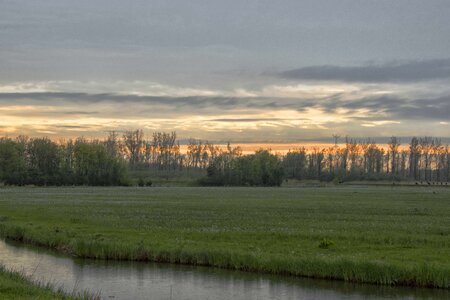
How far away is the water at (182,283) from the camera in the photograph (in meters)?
24.8

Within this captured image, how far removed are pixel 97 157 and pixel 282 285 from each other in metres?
173

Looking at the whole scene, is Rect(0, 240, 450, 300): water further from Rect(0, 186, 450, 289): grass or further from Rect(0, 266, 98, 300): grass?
Rect(0, 266, 98, 300): grass

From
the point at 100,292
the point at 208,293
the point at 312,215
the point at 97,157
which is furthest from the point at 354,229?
the point at 97,157

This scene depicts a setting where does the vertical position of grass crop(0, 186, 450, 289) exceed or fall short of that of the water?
it exceeds it

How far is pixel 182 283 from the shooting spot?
1070 inches

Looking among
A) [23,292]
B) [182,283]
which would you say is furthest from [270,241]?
[23,292]

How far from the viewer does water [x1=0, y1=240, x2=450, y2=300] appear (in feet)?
81.5

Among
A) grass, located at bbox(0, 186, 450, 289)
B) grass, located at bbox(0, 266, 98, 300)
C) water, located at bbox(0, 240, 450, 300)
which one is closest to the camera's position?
grass, located at bbox(0, 266, 98, 300)

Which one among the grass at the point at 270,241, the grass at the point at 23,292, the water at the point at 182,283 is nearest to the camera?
the grass at the point at 23,292

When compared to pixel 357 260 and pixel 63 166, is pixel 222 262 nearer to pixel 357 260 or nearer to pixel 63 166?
pixel 357 260

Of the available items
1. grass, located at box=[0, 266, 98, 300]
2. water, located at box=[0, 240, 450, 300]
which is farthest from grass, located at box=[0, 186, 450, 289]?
grass, located at box=[0, 266, 98, 300]

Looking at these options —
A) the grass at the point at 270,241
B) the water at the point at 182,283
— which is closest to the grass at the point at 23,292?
the water at the point at 182,283

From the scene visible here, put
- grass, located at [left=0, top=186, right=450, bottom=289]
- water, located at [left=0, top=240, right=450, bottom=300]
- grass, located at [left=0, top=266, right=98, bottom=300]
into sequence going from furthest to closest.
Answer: grass, located at [left=0, top=186, right=450, bottom=289] → water, located at [left=0, top=240, right=450, bottom=300] → grass, located at [left=0, top=266, right=98, bottom=300]

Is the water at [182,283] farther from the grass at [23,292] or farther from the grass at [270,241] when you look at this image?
the grass at [23,292]
